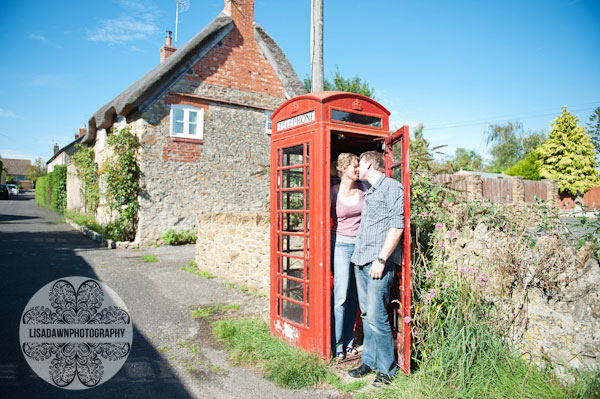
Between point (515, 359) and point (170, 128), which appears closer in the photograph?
point (515, 359)

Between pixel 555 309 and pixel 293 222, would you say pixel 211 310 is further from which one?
pixel 555 309

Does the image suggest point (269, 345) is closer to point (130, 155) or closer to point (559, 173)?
point (130, 155)

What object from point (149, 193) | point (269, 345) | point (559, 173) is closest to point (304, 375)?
point (269, 345)

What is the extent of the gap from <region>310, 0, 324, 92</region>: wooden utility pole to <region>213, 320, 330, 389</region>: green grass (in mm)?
3871

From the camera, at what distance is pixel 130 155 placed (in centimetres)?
1212

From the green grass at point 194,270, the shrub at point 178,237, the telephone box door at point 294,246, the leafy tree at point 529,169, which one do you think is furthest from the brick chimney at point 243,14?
the leafy tree at point 529,169

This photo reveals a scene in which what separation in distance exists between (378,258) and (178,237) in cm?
1041

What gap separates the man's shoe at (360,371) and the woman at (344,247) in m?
0.32

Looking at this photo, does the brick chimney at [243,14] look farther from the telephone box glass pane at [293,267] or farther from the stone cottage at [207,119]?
the telephone box glass pane at [293,267]

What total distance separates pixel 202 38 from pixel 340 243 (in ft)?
36.8

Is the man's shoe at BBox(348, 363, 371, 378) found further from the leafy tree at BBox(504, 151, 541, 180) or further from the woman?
the leafy tree at BBox(504, 151, 541, 180)

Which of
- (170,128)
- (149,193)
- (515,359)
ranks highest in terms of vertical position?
(170,128)

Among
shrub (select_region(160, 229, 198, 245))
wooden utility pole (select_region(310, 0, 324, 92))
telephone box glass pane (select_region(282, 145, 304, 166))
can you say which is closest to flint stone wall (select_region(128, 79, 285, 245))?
shrub (select_region(160, 229, 198, 245))

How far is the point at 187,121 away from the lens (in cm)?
1286
